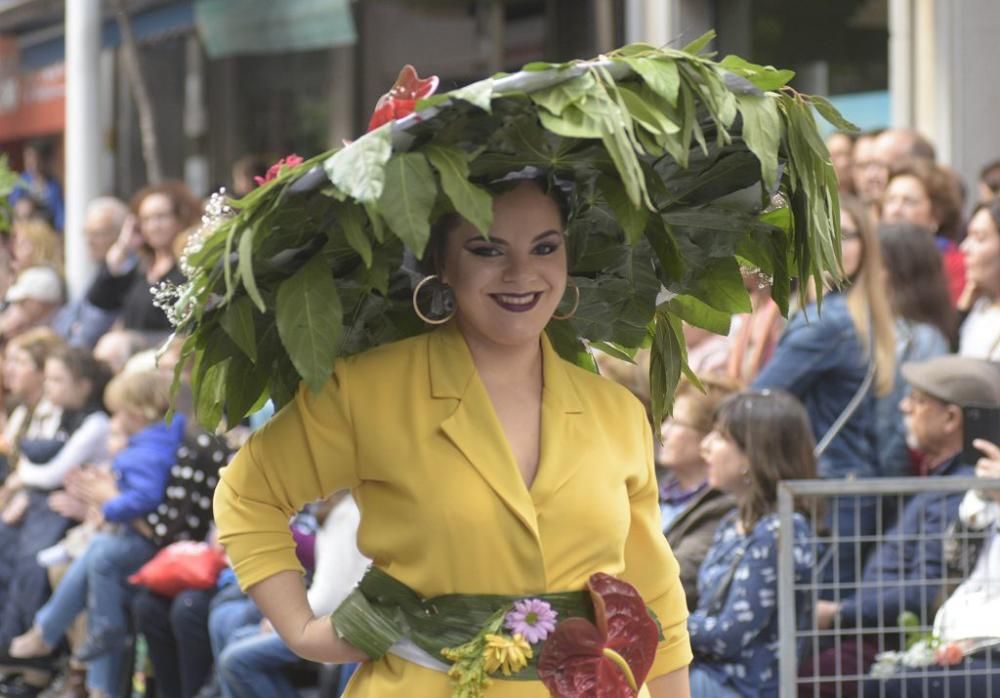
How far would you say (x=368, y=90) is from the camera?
12.8 metres

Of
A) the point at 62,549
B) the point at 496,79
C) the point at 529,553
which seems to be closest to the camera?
the point at 496,79

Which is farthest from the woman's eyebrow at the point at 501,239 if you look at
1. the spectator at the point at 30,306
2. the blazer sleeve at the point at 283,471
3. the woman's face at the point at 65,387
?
the spectator at the point at 30,306

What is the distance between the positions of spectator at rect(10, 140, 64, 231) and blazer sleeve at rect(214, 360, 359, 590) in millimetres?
11836

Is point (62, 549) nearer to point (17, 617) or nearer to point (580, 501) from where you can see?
point (17, 617)

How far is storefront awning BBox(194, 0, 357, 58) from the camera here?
40.8 ft

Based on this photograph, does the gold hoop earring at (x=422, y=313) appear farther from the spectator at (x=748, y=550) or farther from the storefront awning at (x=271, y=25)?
the storefront awning at (x=271, y=25)

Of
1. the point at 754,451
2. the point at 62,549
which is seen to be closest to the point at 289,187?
the point at 754,451

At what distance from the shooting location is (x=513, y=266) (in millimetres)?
3371

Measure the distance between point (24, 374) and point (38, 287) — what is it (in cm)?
205

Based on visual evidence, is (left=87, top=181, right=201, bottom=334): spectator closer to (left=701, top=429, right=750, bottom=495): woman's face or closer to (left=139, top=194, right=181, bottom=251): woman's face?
(left=139, top=194, right=181, bottom=251): woman's face

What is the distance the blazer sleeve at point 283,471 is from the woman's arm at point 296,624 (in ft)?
0.08

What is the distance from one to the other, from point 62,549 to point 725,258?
557cm

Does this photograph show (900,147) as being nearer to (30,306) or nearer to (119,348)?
(119,348)

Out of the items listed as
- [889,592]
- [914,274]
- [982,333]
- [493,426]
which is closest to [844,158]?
[914,274]
